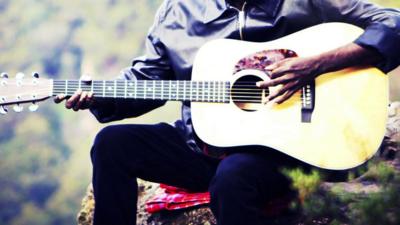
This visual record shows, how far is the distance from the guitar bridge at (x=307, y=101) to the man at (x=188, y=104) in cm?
2

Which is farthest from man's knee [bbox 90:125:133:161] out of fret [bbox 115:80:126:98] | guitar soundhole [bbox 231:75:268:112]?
guitar soundhole [bbox 231:75:268:112]

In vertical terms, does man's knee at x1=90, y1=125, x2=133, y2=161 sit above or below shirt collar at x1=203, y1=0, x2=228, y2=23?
below

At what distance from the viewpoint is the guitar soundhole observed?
1.61m

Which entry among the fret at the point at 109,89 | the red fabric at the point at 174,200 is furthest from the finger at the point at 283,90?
the fret at the point at 109,89

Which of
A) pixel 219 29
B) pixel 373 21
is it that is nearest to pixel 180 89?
pixel 219 29

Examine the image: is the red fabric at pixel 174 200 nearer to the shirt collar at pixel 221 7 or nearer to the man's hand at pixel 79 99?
the man's hand at pixel 79 99

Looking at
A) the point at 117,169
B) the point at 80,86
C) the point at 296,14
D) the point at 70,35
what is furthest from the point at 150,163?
the point at 70,35

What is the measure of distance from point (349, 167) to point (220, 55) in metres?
0.46

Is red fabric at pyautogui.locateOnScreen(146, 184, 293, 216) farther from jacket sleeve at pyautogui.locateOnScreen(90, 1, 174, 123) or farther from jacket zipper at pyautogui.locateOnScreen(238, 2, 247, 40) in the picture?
jacket zipper at pyautogui.locateOnScreen(238, 2, 247, 40)

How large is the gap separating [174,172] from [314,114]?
0.43 metres

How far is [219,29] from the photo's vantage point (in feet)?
5.78

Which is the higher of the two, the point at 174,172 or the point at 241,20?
the point at 241,20

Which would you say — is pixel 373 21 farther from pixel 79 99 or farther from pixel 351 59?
pixel 79 99

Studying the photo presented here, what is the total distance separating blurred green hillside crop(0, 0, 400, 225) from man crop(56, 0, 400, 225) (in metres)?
0.31
